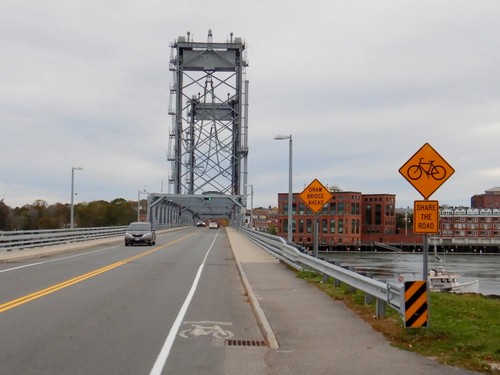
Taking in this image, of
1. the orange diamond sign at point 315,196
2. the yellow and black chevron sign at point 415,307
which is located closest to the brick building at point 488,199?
the orange diamond sign at point 315,196

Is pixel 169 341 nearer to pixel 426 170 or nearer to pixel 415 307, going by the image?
pixel 415 307

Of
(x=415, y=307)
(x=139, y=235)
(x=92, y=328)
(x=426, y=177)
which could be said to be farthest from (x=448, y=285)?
(x=92, y=328)

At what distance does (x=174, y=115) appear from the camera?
88625 mm

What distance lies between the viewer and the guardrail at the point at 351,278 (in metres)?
9.02

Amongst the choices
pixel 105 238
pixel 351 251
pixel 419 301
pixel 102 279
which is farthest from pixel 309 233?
pixel 419 301

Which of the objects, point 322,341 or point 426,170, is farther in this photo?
point 426,170

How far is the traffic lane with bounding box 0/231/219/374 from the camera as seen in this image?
683 centimetres

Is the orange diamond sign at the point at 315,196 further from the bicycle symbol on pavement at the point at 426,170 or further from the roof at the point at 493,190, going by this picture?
the roof at the point at 493,190

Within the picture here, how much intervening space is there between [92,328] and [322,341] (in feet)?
11.7

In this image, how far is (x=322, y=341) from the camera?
8141 millimetres

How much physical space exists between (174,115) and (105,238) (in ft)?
144

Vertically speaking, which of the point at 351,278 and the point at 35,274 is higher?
the point at 351,278

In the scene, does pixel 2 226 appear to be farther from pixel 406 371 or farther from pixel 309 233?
pixel 406 371

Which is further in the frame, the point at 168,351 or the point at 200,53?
the point at 200,53
